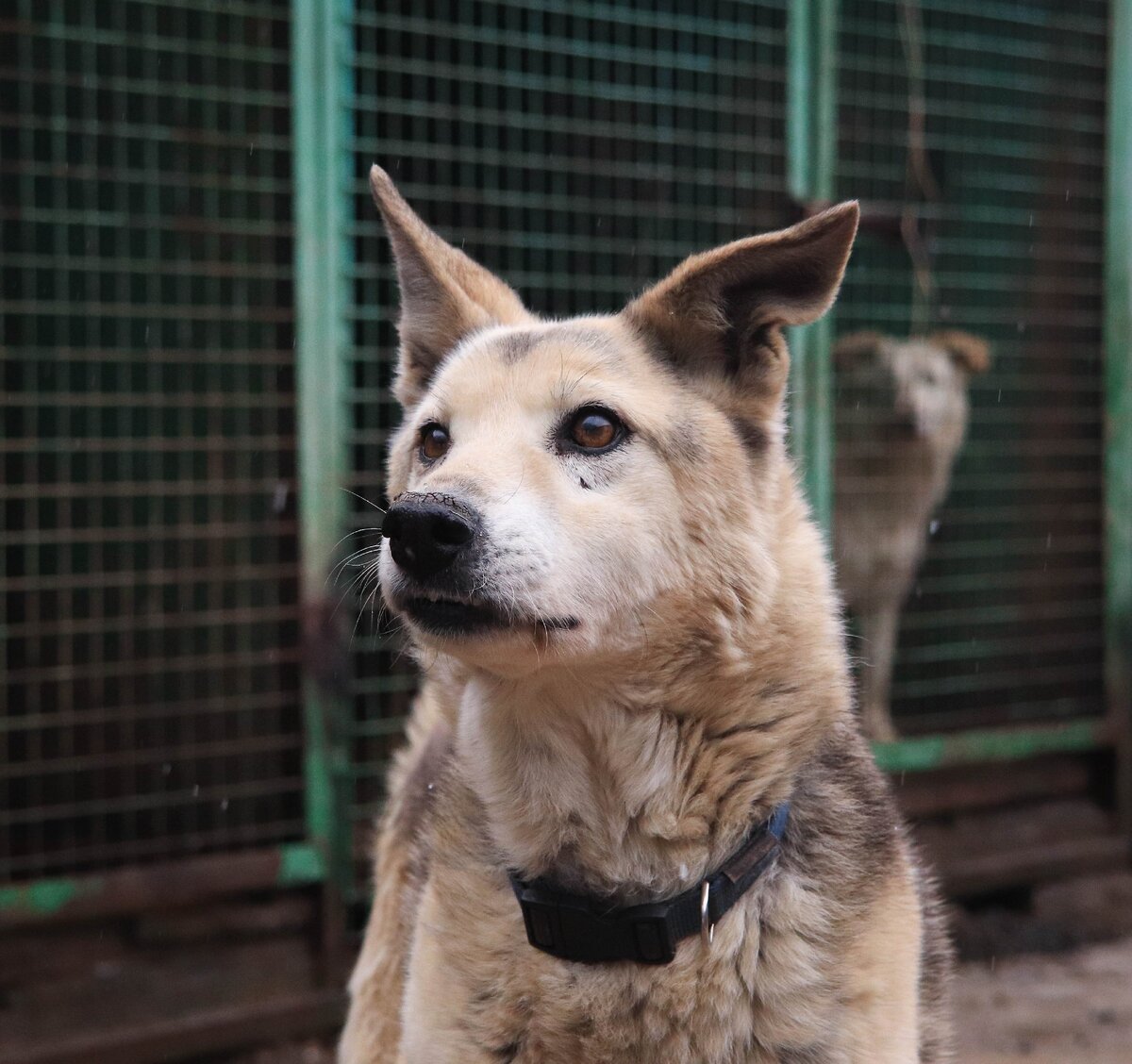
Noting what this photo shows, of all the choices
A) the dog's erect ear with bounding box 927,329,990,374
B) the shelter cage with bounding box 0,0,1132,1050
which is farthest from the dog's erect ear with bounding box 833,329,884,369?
the shelter cage with bounding box 0,0,1132,1050

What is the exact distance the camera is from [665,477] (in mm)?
2094

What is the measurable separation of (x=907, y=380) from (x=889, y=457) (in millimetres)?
472

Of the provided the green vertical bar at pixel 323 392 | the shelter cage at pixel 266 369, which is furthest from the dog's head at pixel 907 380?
the green vertical bar at pixel 323 392

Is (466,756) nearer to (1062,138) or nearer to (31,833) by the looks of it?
(31,833)

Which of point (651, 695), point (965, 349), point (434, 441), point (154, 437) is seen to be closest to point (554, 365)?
point (434, 441)

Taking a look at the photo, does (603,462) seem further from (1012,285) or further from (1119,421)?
(1012,285)

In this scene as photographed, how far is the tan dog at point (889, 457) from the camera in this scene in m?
5.66

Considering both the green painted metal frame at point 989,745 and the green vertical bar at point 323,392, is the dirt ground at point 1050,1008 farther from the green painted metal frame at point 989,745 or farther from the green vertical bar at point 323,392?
the green vertical bar at point 323,392

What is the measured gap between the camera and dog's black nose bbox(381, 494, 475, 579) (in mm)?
1801

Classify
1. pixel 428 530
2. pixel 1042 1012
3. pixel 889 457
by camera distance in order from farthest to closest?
pixel 889 457, pixel 1042 1012, pixel 428 530

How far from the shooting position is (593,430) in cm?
211

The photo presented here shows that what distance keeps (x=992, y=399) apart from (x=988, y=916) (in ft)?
8.78

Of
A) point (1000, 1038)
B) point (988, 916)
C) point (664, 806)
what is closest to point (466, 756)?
point (664, 806)

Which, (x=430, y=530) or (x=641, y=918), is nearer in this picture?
(x=430, y=530)
